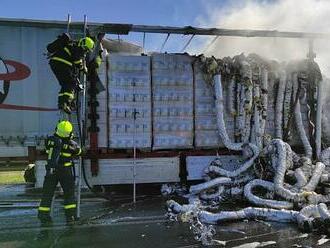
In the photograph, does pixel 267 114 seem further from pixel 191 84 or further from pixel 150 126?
pixel 150 126

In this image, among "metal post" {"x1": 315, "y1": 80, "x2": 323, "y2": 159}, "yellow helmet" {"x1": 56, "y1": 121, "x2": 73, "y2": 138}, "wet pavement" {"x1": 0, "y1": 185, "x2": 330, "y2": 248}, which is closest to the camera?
"wet pavement" {"x1": 0, "y1": 185, "x2": 330, "y2": 248}

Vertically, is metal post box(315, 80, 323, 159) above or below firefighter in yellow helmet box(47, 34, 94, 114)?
below

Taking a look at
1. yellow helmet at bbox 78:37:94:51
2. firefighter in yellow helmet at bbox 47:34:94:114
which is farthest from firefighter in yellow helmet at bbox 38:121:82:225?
yellow helmet at bbox 78:37:94:51

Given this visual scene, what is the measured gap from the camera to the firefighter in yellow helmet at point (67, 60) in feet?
30.6

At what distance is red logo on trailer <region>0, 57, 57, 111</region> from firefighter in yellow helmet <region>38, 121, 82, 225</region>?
5.16 ft

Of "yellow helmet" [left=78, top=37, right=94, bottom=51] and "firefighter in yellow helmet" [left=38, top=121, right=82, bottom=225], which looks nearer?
"firefighter in yellow helmet" [left=38, top=121, right=82, bottom=225]

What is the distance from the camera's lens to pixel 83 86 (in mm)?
9703

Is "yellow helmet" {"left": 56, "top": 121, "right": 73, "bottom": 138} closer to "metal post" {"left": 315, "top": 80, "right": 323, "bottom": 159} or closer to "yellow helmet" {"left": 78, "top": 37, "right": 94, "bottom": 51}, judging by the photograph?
"yellow helmet" {"left": 78, "top": 37, "right": 94, "bottom": 51}

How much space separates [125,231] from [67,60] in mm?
3273

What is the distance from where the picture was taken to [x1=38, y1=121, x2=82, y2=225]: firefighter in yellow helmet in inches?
336

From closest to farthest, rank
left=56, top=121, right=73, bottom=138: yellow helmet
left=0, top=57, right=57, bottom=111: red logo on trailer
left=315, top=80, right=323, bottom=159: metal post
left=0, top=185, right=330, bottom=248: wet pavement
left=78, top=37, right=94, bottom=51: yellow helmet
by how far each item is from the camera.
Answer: left=0, top=185, right=330, bottom=248: wet pavement < left=56, top=121, right=73, bottom=138: yellow helmet < left=78, top=37, right=94, bottom=51: yellow helmet < left=0, top=57, right=57, bottom=111: red logo on trailer < left=315, top=80, right=323, bottom=159: metal post

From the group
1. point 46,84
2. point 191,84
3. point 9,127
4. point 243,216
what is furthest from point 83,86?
point 243,216

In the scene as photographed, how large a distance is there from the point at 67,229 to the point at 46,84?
10.4ft

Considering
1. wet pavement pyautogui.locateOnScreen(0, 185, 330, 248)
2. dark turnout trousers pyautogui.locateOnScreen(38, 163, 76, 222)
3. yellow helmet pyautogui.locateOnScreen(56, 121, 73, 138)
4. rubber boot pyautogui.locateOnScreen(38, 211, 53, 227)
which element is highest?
yellow helmet pyautogui.locateOnScreen(56, 121, 73, 138)
